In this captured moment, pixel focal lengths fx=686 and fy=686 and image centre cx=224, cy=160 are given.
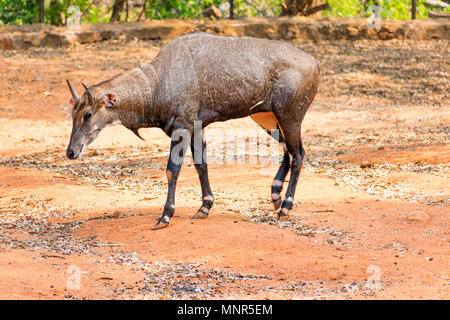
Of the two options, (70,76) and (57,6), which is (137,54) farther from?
(57,6)

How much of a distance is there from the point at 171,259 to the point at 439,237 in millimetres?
2692

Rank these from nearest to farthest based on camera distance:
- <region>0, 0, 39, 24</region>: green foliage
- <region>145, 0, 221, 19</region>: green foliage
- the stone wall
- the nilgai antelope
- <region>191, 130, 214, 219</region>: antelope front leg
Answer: the nilgai antelope
<region>191, 130, 214, 219</region>: antelope front leg
the stone wall
<region>0, 0, 39, 24</region>: green foliage
<region>145, 0, 221, 19</region>: green foliage

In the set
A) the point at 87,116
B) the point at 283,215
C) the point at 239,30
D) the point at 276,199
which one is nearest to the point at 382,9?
the point at 239,30

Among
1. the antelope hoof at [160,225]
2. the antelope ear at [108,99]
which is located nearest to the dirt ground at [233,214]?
the antelope hoof at [160,225]

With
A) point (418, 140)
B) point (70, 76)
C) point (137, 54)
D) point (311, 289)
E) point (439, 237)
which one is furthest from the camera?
point (137, 54)

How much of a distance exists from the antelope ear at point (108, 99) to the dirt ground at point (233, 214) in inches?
52.7

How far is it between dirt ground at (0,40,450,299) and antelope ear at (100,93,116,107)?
4.39 ft

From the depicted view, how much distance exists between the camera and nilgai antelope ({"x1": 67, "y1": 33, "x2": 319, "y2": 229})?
22.6 feet

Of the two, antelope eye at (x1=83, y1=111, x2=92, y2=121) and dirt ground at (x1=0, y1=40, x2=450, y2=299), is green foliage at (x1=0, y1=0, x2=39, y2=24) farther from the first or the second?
antelope eye at (x1=83, y1=111, x2=92, y2=121)

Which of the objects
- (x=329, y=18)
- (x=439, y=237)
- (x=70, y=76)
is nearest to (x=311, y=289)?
(x=439, y=237)

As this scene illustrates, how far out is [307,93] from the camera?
24.8ft

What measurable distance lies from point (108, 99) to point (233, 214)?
2.00 m

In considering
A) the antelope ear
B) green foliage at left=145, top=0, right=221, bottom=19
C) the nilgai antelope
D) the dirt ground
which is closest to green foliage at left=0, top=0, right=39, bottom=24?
green foliage at left=145, top=0, right=221, bottom=19

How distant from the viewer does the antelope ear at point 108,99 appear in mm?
6723
